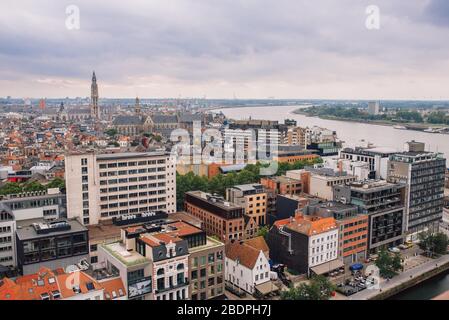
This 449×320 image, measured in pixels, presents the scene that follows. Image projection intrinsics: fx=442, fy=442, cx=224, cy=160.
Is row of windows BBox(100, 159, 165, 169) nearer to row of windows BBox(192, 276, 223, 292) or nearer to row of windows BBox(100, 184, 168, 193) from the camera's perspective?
row of windows BBox(100, 184, 168, 193)

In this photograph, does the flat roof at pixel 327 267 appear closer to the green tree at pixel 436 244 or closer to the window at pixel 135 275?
the green tree at pixel 436 244

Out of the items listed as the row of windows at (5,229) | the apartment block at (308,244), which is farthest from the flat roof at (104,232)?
the apartment block at (308,244)

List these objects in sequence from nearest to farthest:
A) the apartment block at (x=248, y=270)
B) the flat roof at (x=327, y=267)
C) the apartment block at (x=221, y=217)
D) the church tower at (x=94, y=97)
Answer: the apartment block at (x=248, y=270) → the flat roof at (x=327, y=267) → the apartment block at (x=221, y=217) → the church tower at (x=94, y=97)

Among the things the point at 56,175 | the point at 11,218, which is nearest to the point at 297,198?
the point at 11,218

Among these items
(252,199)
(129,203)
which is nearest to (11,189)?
(129,203)

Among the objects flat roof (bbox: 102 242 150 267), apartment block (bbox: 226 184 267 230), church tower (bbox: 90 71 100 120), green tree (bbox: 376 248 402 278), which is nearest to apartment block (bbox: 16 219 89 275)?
flat roof (bbox: 102 242 150 267)
